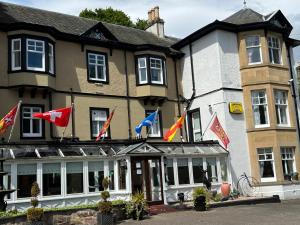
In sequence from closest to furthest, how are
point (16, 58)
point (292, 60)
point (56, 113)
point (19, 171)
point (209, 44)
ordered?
point (19, 171)
point (56, 113)
point (16, 58)
point (209, 44)
point (292, 60)

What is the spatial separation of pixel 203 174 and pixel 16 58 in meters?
12.0

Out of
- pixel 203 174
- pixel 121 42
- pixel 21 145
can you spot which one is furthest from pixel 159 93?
pixel 21 145

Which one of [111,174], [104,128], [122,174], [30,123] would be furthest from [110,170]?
[30,123]

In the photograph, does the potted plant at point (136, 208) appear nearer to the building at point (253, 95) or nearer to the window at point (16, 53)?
the building at point (253, 95)

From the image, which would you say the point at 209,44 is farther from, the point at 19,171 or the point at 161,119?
the point at 19,171

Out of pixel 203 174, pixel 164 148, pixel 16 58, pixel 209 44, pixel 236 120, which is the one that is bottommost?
pixel 203 174

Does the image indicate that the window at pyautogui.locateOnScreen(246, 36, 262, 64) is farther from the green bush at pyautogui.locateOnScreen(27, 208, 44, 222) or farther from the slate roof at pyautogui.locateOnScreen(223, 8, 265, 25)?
the green bush at pyautogui.locateOnScreen(27, 208, 44, 222)

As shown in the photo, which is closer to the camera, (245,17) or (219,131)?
(219,131)

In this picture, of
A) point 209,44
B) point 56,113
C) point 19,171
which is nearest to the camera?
point 19,171

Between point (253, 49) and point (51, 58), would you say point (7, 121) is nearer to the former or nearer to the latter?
point (51, 58)

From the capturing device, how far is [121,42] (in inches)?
955

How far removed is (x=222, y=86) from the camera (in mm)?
23594

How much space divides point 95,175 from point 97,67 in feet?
23.6

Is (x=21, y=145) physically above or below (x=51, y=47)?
below
